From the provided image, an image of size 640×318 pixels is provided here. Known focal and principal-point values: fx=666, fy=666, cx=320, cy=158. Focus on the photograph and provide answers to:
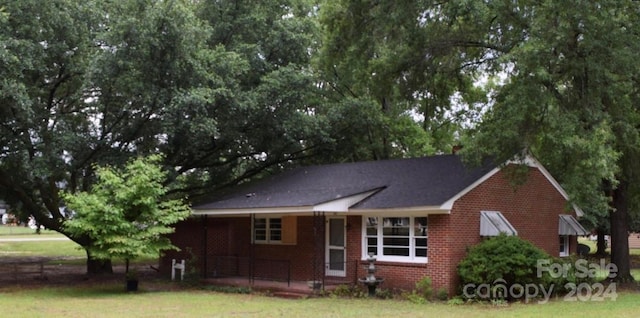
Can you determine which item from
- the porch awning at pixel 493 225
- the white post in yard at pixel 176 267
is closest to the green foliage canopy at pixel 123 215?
the white post in yard at pixel 176 267

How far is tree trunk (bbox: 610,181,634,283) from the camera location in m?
22.5

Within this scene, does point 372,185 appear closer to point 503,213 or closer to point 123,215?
point 503,213

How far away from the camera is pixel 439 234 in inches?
711

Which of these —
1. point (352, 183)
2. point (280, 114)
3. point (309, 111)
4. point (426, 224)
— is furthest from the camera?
point (309, 111)

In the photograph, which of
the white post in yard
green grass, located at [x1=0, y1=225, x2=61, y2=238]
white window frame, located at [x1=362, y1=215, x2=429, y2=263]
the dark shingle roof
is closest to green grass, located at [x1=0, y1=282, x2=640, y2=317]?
white window frame, located at [x1=362, y1=215, x2=429, y2=263]

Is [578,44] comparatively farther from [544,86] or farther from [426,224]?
[426,224]

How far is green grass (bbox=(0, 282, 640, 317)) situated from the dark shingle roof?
2.94 m

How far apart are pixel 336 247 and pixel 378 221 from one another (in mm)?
2102

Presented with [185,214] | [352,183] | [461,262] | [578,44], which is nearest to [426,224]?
[461,262]

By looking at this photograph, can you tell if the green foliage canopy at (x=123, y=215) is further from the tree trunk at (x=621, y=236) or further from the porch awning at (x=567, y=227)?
the tree trunk at (x=621, y=236)

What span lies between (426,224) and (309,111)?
14.7 meters

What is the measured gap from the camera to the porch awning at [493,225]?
18844 mm

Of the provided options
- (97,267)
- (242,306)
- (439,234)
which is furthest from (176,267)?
(439,234)

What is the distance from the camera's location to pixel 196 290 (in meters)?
20.8
